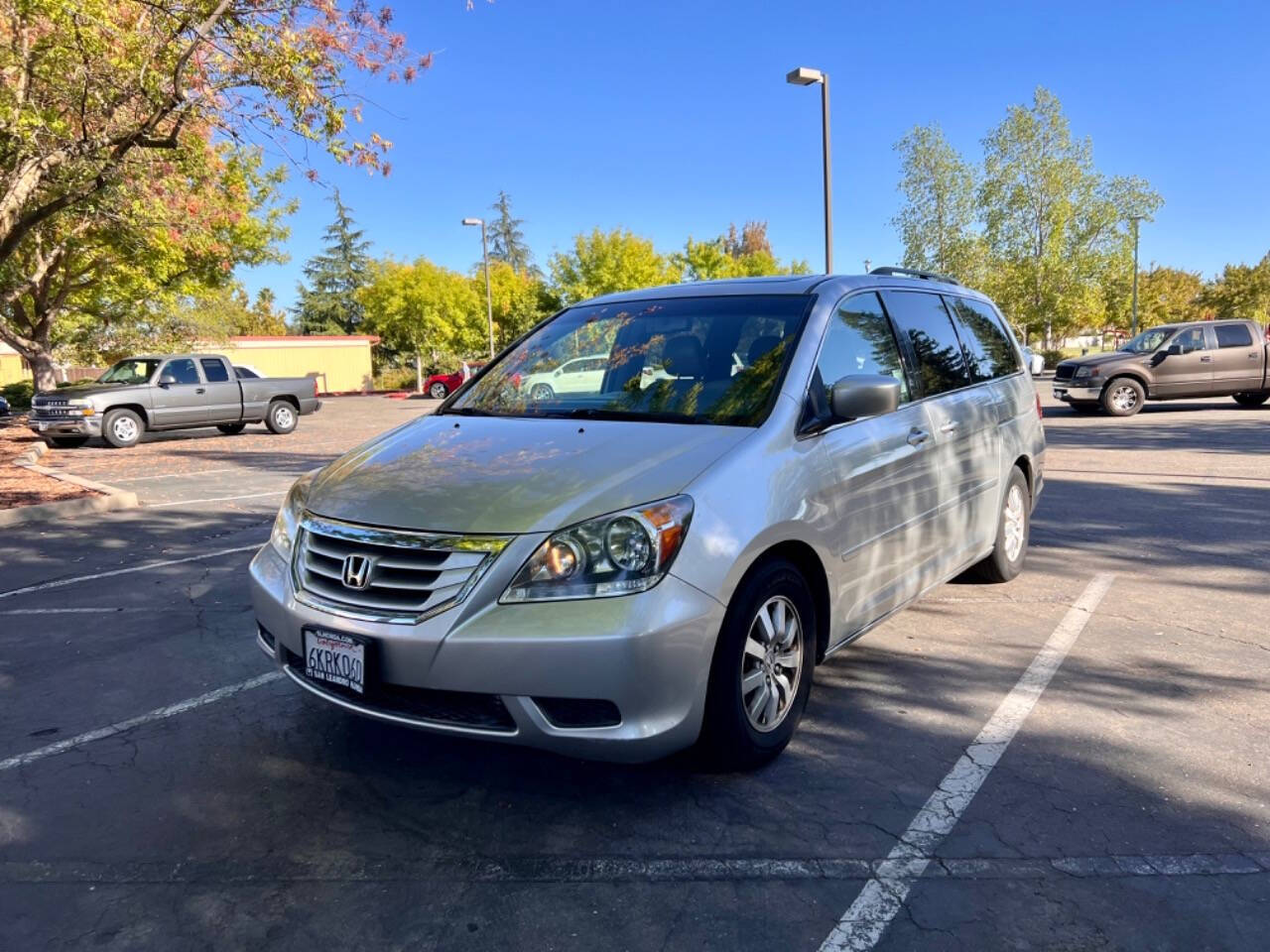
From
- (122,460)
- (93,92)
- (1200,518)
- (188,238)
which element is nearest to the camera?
(1200,518)

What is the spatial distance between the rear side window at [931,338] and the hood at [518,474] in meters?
1.64

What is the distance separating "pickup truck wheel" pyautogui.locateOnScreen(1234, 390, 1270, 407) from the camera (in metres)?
18.3

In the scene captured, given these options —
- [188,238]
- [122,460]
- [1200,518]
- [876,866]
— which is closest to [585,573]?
[876,866]

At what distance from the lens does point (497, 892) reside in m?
2.60

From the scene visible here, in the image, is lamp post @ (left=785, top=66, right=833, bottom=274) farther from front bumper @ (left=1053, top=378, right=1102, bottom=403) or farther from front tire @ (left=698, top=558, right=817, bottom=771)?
front tire @ (left=698, top=558, right=817, bottom=771)

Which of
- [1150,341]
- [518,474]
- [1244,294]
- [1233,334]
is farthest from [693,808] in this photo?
[1244,294]

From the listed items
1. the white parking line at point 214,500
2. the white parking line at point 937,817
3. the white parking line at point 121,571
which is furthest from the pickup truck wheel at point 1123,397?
the white parking line at point 121,571

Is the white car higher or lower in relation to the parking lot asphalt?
higher

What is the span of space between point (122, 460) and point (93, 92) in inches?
247

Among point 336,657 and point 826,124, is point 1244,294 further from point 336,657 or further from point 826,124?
point 336,657

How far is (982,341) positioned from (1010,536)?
123 cm

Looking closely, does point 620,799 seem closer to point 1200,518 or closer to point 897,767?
point 897,767

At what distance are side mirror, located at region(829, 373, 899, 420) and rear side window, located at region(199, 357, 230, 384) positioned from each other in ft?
56.5

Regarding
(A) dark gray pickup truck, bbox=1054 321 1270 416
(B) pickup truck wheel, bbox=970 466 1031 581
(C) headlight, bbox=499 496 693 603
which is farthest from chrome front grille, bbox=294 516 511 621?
(A) dark gray pickup truck, bbox=1054 321 1270 416
